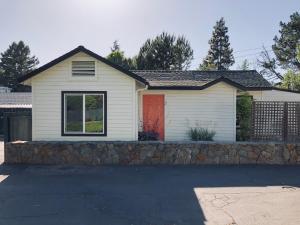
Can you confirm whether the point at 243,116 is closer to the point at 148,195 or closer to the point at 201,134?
the point at 201,134

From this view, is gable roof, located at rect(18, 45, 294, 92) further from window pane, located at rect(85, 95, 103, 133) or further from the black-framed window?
window pane, located at rect(85, 95, 103, 133)

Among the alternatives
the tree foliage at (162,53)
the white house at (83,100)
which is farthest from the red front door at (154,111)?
the tree foliage at (162,53)

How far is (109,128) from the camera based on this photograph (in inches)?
559

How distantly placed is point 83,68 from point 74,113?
1.67 m

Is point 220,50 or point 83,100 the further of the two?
point 220,50

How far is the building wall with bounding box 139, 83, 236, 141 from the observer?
16.6 m

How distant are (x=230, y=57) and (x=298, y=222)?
5488 centimetres

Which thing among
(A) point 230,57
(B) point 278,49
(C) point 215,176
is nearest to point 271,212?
(C) point 215,176

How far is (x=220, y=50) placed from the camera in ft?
196

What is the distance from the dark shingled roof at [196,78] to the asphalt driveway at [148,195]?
6.06 meters

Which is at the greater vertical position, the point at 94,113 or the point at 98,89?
the point at 98,89

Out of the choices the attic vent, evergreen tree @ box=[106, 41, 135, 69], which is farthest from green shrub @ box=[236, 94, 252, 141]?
evergreen tree @ box=[106, 41, 135, 69]

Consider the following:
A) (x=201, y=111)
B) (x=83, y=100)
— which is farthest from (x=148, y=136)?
(x=83, y=100)

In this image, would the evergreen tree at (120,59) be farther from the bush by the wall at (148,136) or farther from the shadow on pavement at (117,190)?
the shadow on pavement at (117,190)
